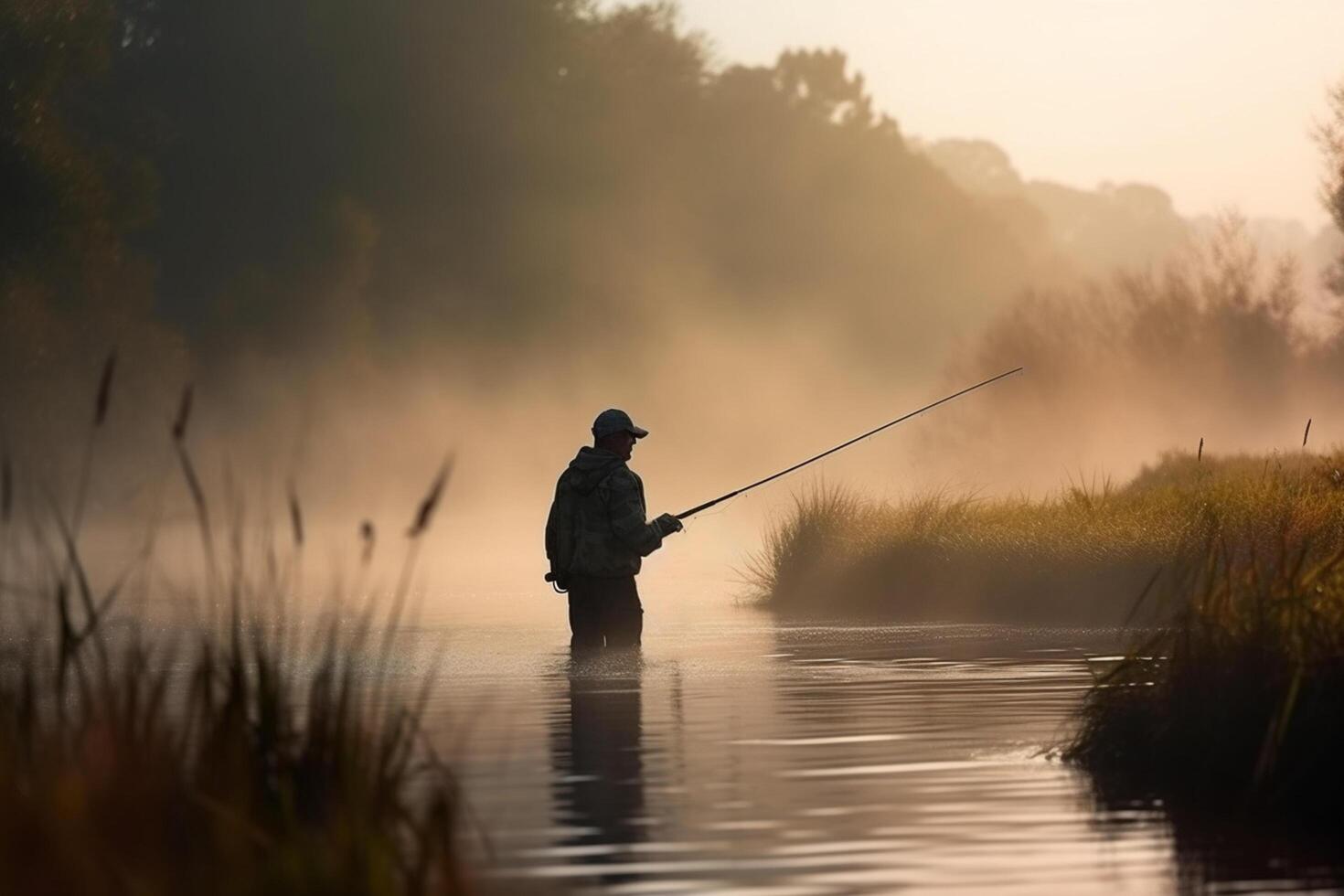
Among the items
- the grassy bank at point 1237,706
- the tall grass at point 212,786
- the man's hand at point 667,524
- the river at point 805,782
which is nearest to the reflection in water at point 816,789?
the river at point 805,782

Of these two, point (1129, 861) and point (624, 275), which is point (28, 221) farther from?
point (624, 275)

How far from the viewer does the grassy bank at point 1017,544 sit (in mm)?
21656

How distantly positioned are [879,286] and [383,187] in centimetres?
2641

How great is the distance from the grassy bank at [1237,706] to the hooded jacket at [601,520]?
5.74m

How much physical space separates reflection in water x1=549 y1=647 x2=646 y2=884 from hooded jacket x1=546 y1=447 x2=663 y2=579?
602mm

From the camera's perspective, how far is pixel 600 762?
37.6 ft

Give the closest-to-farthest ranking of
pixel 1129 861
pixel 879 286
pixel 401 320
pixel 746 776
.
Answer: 1. pixel 1129 861
2. pixel 746 776
3. pixel 401 320
4. pixel 879 286

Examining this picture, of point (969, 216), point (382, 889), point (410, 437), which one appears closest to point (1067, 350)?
point (410, 437)

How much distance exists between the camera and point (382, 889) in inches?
235

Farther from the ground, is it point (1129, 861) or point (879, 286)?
point (879, 286)

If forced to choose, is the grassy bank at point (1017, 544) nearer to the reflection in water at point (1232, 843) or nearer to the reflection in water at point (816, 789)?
the reflection in water at point (816, 789)

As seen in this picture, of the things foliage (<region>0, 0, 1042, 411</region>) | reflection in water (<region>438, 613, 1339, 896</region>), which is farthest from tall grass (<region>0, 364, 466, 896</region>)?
foliage (<region>0, 0, 1042, 411</region>)

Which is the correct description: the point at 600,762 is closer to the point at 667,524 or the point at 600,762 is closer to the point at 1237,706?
the point at 1237,706

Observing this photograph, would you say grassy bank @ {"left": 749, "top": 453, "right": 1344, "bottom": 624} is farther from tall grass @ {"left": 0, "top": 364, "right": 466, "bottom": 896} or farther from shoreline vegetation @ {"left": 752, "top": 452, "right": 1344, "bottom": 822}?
tall grass @ {"left": 0, "top": 364, "right": 466, "bottom": 896}
